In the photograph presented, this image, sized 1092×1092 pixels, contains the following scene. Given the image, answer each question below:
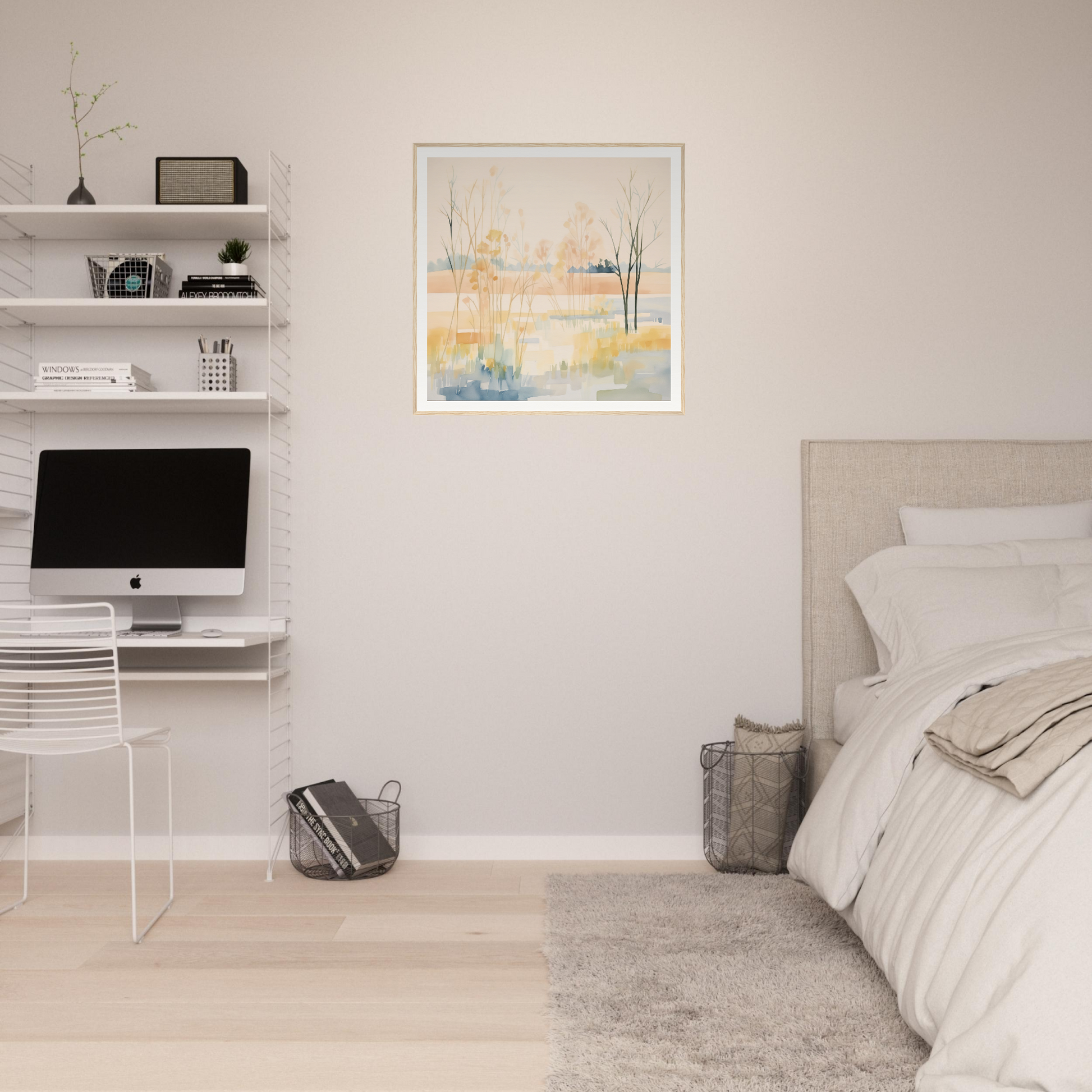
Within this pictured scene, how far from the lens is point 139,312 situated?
9.71 ft

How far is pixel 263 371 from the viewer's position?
10.3ft

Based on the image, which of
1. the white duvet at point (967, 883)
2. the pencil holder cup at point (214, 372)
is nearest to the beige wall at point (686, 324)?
the pencil holder cup at point (214, 372)

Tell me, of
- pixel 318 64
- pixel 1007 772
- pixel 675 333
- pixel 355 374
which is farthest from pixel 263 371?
pixel 1007 772

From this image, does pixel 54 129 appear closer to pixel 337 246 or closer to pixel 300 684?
pixel 337 246

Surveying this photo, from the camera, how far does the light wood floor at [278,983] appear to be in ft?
5.66

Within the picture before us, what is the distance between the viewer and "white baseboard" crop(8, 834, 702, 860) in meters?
3.08

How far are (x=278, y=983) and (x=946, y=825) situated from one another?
4.74 ft

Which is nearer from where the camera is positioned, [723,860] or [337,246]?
[723,860]

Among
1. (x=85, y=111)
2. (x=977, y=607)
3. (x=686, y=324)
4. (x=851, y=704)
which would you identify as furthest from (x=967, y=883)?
(x=85, y=111)

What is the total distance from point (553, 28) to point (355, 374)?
51.3 inches

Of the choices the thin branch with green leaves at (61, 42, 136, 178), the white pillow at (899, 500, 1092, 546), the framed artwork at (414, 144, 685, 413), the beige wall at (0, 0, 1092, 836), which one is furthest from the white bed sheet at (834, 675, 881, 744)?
the thin branch with green leaves at (61, 42, 136, 178)

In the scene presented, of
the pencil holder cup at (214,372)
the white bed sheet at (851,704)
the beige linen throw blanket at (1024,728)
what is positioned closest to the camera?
the beige linen throw blanket at (1024,728)

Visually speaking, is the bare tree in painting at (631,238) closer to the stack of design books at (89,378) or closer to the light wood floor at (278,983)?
the stack of design books at (89,378)

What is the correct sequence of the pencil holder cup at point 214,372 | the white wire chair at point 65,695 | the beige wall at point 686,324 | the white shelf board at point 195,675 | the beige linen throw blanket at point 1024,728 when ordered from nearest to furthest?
1. the beige linen throw blanket at point 1024,728
2. the white wire chair at point 65,695
3. the white shelf board at point 195,675
4. the pencil holder cup at point 214,372
5. the beige wall at point 686,324
